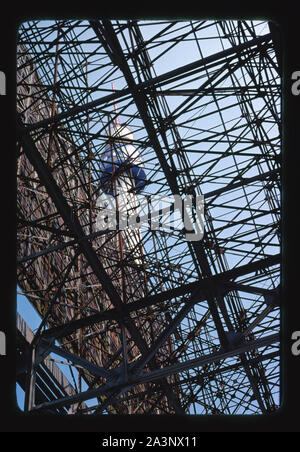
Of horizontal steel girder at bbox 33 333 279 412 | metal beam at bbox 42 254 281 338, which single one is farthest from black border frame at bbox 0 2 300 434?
metal beam at bbox 42 254 281 338

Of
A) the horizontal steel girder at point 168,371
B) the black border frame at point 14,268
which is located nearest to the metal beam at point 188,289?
the horizontal steel girder at point 168,371

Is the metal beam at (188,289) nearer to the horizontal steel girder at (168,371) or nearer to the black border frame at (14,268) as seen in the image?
the horizontal steel girder at (168,371)

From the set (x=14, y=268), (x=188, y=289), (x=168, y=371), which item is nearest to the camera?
(x=14, y=268)

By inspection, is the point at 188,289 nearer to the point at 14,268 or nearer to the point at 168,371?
the point at 168,371

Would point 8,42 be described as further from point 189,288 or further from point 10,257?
point 189,288

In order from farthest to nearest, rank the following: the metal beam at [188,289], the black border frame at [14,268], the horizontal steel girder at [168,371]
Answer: the metal beam at [188,289], the horizontal steel girder at [168,371], the black border frame at [14,268]

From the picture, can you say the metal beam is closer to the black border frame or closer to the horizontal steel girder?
the horizontal steel girder

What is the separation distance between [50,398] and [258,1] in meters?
13.7

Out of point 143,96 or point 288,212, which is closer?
point 288,212

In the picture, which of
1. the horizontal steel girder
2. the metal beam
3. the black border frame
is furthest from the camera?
the metal beam

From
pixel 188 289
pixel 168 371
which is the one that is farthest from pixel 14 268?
pixel 188 289

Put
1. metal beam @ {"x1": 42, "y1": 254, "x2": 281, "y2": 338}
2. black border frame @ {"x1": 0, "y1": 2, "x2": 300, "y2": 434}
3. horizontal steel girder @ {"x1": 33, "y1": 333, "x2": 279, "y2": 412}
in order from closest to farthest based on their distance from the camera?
1. black border frame @ {"x1": 0, "y1": 2, "x2": 300, "y2": 434}
2. horizontal steel girder @ {"x1": 33, "y1": 333, "x2": 279, "y2": 412}
3. metal beam @ {"x1": 42, "y1": 254, "x2": 281, "y2": 338}

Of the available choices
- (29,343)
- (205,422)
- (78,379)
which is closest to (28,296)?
(29,343)
